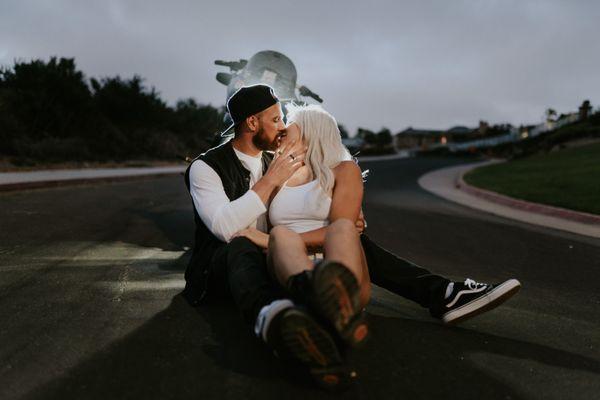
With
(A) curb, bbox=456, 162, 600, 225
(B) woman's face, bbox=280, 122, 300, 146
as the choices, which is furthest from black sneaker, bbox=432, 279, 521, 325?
(A) curb, bbox=456, 162, 600, 225

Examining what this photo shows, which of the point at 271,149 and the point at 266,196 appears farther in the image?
the point at 271,149

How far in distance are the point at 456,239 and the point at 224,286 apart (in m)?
4.17

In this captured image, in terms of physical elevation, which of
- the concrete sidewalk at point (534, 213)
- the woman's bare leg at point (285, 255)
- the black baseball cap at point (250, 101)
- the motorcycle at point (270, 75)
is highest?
the motorcycle at point (270, 75)

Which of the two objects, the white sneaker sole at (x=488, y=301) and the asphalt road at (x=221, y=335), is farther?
the white sneaker sole at (x=488, y=301)

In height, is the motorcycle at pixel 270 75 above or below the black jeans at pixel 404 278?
above

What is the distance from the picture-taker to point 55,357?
2.32 m

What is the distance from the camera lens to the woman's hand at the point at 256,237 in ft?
9.27

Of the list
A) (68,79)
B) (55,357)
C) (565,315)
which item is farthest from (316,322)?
(68,79)

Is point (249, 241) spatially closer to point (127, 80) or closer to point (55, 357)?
point (55, 357)

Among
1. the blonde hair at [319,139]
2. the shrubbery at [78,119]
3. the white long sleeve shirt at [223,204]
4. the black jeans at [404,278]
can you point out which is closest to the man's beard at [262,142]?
the white long sleeve shirt at [223,204]

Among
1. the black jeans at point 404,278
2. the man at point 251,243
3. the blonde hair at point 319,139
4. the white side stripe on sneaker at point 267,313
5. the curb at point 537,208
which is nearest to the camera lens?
the white side stripe on sneaker at point 267,313

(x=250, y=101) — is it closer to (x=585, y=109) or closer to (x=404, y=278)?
(x=404, y=278)

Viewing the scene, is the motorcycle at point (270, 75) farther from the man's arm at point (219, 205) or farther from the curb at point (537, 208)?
the curb at point (537, 208)

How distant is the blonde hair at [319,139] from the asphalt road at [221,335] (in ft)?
3.55
